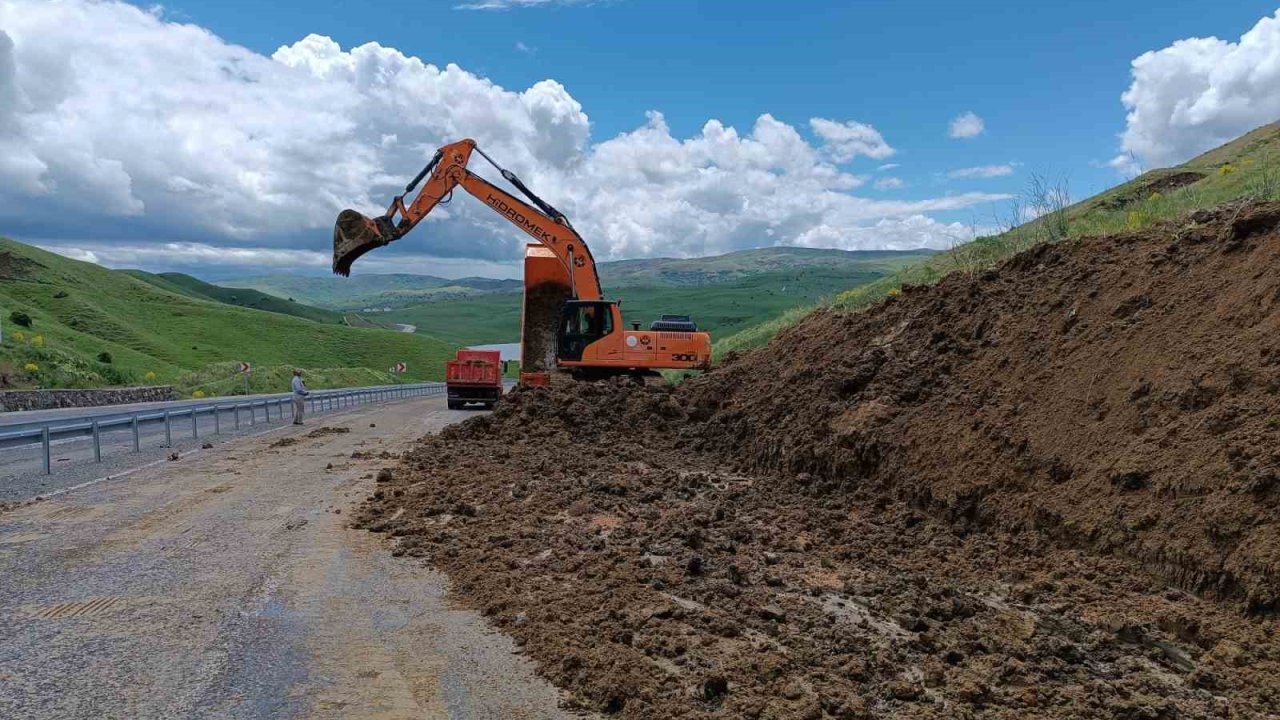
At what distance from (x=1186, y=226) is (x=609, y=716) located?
7893mm

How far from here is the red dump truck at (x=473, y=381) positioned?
30.8m

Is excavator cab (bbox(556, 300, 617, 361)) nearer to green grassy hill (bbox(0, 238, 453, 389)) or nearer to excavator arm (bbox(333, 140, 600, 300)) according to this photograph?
excavator arm (bbox(333, 140, 600, 300))

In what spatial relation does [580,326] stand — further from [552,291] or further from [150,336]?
[150,336]

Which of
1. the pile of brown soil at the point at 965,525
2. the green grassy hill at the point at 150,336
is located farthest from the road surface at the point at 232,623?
the green grassy hill at the point at 150,336

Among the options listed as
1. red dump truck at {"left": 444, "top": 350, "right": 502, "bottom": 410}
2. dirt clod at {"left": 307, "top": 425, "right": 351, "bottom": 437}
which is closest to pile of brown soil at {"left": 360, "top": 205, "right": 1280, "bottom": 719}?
dirt clod at {"left": 307, "top": 425, "right": 351, "bottom": 437}

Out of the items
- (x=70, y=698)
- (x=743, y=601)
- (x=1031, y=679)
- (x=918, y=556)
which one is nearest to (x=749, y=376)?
(x=918, y=556)

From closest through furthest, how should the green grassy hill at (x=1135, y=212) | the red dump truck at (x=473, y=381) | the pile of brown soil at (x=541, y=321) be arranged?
the green grassy hill at (x=1135, y=212)
the pile of brown soil at (x=541, y=321)
the red dump truck at (x=473, y=381)

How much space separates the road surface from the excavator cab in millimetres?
9240

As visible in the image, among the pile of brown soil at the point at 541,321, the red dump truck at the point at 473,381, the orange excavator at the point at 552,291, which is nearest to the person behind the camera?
the orange excavator at the point at 552,291

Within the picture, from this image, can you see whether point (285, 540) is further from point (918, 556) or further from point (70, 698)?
point (918, 556)

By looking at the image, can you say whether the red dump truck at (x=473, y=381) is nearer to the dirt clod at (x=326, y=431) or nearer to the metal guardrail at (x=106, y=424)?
the metal guardrail at (x=106, y=424)

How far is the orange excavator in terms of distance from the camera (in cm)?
1917

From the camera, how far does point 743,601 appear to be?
6008 mm

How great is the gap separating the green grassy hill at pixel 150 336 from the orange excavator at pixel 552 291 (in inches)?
1047
